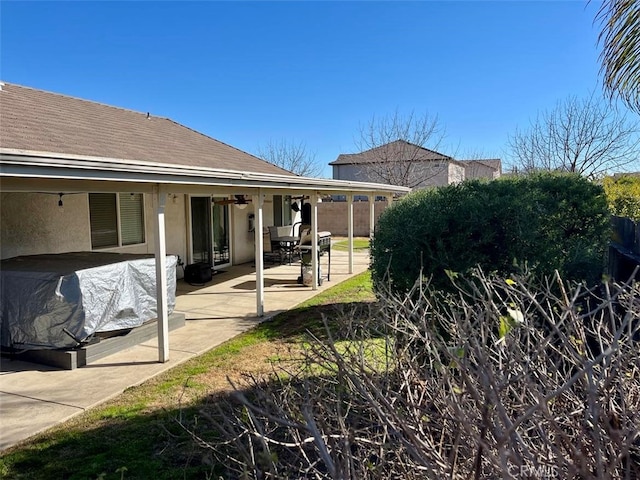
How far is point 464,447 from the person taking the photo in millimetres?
1744

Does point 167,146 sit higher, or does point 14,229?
point 167,146

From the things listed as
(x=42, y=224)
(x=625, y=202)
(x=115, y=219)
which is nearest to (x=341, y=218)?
(x=115, y=219)

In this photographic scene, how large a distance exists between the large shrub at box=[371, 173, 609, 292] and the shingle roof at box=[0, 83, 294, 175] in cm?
462

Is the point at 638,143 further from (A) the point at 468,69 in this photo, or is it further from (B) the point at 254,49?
(B) the point at 254,49

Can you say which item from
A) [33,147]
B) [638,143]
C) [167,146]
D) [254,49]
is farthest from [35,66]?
[638,143]

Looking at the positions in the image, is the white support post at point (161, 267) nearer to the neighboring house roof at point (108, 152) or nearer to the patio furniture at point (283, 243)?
the neighboring house roof at point (108, 152)

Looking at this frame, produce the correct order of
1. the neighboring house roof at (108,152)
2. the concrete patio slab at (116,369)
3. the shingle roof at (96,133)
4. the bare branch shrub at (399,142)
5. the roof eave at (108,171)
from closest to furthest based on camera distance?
the roof eave at (108,171), the neighboring house roof at (108,152), the concrete patio slab at (116,369), the shingle roof at (96,133), the bare branch shrub at (399,142)

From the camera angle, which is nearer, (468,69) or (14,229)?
(14,229)

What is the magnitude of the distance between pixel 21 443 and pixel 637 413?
4725 millimetres

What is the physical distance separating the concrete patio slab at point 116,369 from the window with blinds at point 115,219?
1.78 meters

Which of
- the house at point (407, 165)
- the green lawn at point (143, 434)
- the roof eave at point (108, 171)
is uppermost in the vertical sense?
the house at point (407, 165)

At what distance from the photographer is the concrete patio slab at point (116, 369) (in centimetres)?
455

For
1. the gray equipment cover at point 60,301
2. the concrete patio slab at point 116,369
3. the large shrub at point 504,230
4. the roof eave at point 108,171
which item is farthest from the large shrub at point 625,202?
the gray equipment cover at point 60,301

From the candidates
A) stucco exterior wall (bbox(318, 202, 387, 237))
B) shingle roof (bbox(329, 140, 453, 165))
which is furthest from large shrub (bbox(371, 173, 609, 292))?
stucco exterior wall (bbox(318, 202, 387, 237))
